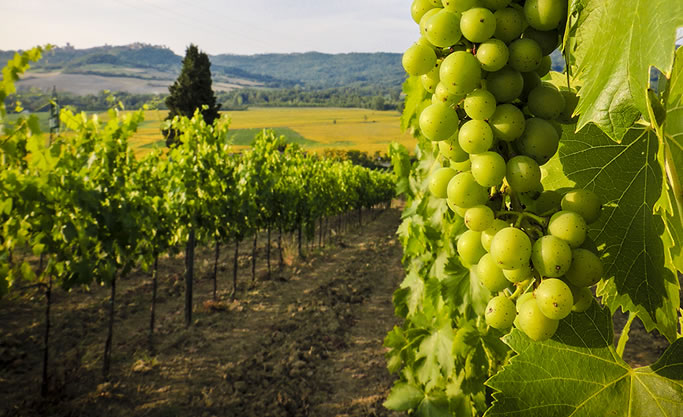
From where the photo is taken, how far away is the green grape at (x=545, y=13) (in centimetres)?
61

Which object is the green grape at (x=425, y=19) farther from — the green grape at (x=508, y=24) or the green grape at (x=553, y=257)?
the green grape at (x=553, y=257)

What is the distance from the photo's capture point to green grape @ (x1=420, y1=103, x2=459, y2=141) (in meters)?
0.72

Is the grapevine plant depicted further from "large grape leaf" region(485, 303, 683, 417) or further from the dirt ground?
the dirt ground

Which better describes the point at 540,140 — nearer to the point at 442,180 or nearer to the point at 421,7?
the point at 442,180

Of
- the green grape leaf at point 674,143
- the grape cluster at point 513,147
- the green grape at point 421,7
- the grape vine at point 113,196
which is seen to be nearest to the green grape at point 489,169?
the grape cluster at point 513,147

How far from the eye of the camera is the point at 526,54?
2.16ft

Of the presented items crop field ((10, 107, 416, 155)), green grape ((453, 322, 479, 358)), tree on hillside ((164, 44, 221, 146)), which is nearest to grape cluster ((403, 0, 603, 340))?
green grape ((453, 322, 479, 358))

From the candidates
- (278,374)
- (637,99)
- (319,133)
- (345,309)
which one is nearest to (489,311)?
(637,99)

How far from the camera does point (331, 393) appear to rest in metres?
6.38

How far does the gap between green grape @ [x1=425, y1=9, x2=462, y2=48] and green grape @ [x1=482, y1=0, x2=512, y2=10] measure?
5 cm

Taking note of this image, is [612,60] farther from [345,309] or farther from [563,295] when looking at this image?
[345,309]

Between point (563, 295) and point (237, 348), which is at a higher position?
point (563, 295)

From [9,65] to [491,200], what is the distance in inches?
137

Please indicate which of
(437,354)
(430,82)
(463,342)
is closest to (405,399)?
(437,354)
